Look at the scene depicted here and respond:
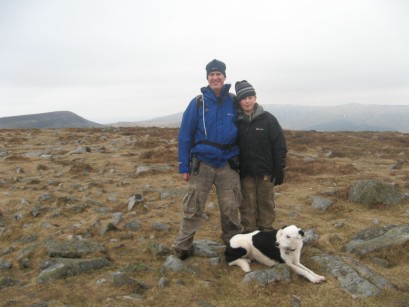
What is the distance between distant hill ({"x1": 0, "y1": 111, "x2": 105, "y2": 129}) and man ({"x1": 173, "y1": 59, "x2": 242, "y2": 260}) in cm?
13844

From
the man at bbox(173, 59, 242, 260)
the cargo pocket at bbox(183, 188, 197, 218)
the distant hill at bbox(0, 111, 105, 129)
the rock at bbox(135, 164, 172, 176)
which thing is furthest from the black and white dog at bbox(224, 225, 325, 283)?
the distant hill at bbox(0, 111, 105, 129)

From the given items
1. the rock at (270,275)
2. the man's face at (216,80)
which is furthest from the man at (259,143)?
the rock at (270,275)

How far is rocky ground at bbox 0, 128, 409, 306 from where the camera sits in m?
5.59

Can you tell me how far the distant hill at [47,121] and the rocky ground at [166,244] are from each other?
436 feet

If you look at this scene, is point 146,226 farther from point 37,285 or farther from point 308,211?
point 308,211

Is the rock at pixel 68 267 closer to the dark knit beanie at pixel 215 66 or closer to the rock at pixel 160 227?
the rock at pixel 160 227

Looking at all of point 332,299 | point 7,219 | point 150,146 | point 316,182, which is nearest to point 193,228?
point 332,299

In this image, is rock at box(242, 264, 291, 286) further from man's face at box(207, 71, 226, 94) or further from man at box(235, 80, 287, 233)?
man's face at box(207, 71, 226, 94)

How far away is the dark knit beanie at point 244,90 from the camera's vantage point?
6.66 metres

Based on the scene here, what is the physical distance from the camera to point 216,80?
21.7 ft

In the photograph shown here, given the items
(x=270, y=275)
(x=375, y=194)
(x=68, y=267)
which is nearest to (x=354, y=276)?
(x=270, y=275)

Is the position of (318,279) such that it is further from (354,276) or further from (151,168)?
(151,168)

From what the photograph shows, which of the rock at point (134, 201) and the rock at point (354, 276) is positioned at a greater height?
the rock at point (134, 201)

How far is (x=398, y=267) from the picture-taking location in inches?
251
